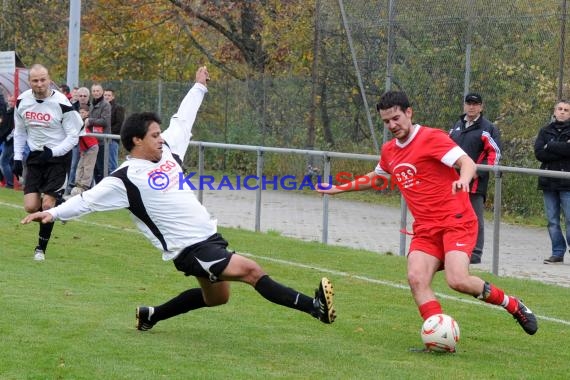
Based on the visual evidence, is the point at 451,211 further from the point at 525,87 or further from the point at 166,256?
the point at 525,87

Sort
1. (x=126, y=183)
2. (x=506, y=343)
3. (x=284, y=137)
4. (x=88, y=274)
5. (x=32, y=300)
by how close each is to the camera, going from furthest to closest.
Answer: (x=284, y=137)
(x=88, y=274)
(x=32, y=300)
(x=506, y=343)
(x=126, y=183)

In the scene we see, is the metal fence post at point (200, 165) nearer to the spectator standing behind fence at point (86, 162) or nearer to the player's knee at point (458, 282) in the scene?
the spectator standing behind fence at point (86, 162)

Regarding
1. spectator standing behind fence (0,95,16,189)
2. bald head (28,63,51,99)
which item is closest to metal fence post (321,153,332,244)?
bald head (28,63,51,99)

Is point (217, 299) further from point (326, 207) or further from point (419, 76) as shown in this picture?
point (419, 76)

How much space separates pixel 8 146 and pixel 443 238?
1543 centimetres

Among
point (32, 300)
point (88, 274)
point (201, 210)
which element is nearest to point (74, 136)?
point (88, 274)

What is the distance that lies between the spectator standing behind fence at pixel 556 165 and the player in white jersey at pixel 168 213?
228 inches

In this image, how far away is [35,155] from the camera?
12750mm

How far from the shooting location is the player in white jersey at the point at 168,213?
25.4 feet

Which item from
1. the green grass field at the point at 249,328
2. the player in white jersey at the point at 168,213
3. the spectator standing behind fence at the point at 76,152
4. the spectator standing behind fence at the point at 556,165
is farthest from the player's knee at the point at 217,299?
the spectator standing behind fence at the point at 76,152

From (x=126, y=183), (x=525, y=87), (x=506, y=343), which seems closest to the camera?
(x=126, y=183)

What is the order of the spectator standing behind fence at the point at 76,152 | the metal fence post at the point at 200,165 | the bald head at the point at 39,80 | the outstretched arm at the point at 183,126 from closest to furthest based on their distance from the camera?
the outstretched arm at the point at 183,126
the bald head at the point at 39,80
the metal fence post at the point at 200,165
the spectator standing behind fence at the point at 76,152

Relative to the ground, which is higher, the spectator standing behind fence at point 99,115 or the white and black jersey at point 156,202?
the spectator standing behind fence at point 99,115

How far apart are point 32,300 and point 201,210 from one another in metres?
2.29
